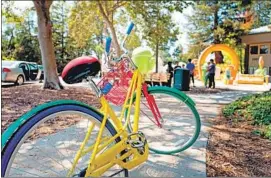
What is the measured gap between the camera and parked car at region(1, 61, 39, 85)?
9530mm

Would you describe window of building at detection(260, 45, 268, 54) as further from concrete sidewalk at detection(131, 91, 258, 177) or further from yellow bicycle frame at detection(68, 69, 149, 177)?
yellow bicycle frame at detection(68, 69, 149, 177)

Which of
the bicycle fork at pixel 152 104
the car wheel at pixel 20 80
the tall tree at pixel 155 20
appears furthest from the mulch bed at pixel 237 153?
the car wheel at pixel 20 80

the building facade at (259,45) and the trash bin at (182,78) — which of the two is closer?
the building facade at (259,45)

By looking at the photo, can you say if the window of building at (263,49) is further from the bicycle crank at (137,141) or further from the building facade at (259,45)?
the bicycle crank at (137,141)

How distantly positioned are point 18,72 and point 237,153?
9.09m

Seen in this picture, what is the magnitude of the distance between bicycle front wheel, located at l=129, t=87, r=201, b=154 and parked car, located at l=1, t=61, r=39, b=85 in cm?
735

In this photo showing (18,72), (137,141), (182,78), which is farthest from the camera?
(18,72)

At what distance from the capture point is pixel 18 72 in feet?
33.6

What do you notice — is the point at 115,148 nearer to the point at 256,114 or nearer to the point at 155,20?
the point at 256,114

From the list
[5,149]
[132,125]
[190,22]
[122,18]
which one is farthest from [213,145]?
[122,18]

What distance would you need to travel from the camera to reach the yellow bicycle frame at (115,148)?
5.22 ft

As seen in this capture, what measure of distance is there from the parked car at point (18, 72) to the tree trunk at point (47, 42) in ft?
7.65

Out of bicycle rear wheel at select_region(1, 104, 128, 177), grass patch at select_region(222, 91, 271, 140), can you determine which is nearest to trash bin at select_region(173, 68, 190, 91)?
grass patch at select_region(222, 91, 271, 140)

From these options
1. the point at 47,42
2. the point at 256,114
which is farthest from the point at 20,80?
the point at 256,114
